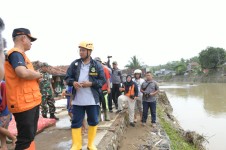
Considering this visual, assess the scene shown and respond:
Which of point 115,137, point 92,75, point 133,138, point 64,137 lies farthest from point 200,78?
point 92,75

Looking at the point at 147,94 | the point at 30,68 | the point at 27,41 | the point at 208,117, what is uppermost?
the point at 27,41

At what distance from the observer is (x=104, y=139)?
484 centimetres

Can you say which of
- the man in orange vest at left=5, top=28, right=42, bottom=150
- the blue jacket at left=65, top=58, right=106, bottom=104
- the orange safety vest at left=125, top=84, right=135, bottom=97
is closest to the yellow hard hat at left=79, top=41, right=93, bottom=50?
the blue jacket at left=65, top=58, right=106, bottom=104

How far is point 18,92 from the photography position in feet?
9.55

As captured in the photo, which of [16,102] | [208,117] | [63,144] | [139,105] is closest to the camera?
[16,102]

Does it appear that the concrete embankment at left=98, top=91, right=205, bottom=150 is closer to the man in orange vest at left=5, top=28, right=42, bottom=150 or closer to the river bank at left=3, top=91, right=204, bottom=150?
the river bank at left=3, top=91, right=204, bottom=150

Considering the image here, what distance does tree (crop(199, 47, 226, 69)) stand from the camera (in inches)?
1914

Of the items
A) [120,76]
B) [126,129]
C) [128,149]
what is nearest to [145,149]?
[128,149]

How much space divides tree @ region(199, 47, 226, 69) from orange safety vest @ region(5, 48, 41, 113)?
49825 millimetres

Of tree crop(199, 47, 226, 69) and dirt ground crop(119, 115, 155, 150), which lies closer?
dirt ground crop(119, 115, 155, 150)

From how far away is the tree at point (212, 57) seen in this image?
48.6 meters

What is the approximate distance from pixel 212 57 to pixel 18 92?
50.6 meters

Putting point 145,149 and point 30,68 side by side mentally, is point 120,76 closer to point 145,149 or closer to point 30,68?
point 145,149

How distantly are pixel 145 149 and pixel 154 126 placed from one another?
1.86 metres
